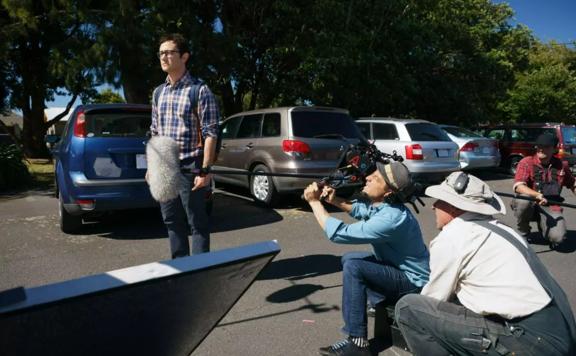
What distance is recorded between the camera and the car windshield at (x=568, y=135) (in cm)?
1312

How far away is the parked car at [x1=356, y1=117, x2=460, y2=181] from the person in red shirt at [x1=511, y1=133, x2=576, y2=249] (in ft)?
12.9

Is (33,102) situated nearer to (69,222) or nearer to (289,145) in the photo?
(69,222)

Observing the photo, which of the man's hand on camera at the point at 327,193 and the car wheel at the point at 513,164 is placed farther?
the car wheel at the point at 513,164

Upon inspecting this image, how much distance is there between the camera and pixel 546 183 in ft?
18.1

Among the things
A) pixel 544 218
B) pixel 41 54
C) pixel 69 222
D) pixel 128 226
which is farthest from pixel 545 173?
pixel 41 54

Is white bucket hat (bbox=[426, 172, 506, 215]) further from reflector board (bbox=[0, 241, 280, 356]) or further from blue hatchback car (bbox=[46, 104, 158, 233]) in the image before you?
blue hatchback car (bbox=[46, 104, 158, 233])

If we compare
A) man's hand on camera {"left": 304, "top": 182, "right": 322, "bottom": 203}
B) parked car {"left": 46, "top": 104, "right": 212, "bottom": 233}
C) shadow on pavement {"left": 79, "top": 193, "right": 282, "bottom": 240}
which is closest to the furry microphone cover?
man's hand on camera {"left": 304, "top": 182, "right": 322, "bottom": 203}

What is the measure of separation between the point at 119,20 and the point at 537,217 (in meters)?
8.56

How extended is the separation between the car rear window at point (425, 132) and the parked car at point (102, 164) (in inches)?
239

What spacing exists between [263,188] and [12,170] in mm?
6079

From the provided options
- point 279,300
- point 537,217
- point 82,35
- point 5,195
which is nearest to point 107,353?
point 279,300

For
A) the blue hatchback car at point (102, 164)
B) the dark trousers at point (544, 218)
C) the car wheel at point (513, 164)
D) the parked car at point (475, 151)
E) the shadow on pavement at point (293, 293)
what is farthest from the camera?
the car wheel at point (513, 164)

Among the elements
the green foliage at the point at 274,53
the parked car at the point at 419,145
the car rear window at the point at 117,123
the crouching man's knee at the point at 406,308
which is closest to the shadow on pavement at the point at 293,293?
the crouching man's knee at the point at 406,308

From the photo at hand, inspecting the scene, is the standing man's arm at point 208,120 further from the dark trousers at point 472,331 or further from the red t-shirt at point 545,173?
the red t-shirt at point 545,173
